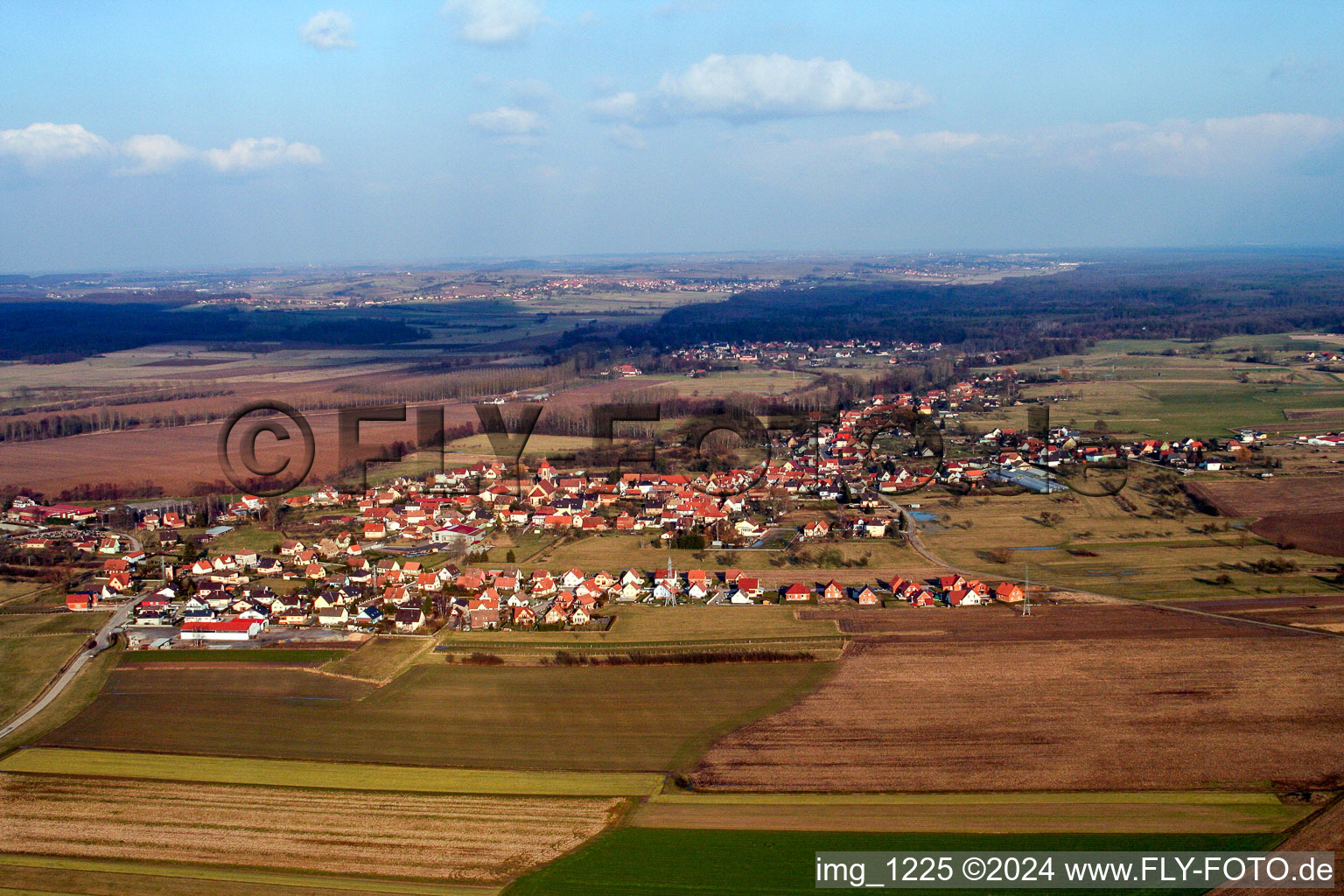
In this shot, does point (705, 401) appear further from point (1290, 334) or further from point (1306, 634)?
point (1290, 334)

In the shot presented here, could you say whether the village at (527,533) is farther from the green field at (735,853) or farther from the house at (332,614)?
the green field at (735,853)

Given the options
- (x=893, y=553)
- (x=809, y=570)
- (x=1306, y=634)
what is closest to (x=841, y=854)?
(x=1306, y=634)

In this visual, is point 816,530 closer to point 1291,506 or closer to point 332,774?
point 1291,506

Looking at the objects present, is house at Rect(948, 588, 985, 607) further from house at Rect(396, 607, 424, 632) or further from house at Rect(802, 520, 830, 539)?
house at Rect(396, 607, 424, 632)

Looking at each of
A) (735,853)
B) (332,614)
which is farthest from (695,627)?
(735,853)

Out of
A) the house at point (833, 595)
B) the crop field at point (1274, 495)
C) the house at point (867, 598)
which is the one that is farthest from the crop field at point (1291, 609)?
the crop field at point (1274, 495)

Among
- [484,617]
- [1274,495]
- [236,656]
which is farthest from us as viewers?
[1274,495]

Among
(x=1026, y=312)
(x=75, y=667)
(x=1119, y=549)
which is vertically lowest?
(x=75, y=667)
